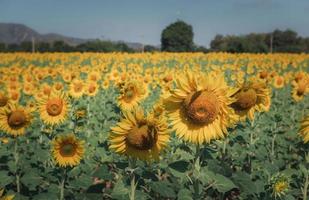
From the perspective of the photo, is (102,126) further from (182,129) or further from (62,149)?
(182,129)

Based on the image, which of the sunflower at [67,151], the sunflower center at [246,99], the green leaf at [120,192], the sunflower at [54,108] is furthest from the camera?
the sunflower at [54,108]

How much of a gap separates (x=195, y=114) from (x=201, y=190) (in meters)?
0.78

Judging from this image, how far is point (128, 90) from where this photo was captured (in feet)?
15.2

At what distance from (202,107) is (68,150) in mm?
1670

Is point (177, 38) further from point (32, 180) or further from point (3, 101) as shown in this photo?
point (32, 180)

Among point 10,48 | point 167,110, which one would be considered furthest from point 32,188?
point 10,48

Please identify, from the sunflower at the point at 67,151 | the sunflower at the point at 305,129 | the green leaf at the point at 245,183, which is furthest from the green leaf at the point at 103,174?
the sunflower at the point at 305,129

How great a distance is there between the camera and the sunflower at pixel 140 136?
102 inches

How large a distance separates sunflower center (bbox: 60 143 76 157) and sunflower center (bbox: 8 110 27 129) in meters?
0.62

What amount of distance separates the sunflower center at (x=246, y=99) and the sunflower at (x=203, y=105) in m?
0.83

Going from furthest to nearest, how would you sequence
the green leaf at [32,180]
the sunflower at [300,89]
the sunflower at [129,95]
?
1. the sunflower at [300,89]
2. the sunflower at [129,95]
3. the green leaf at [32,180]

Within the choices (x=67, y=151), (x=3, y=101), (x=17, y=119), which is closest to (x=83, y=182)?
(x=67, y=151)

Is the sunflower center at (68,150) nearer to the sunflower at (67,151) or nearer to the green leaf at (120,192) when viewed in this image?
the sunflower at (67,151)

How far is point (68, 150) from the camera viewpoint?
365 cm
